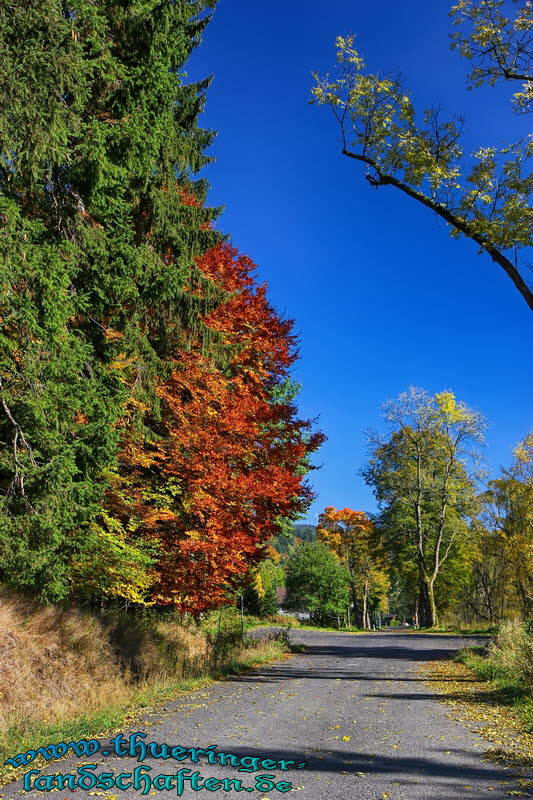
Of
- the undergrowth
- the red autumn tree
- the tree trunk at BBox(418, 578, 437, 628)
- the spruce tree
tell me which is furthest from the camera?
the tree trunk at BBox(418, 578, 437, 628)

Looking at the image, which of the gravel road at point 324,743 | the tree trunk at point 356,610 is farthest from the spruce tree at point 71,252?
the tree trunk at point 356,610

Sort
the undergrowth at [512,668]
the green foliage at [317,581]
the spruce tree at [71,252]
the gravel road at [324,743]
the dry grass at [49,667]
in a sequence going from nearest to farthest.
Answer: the gravel road at [324,743]
the dry grass at [49,667]
the spruce tree at [71,252]
the undergrowth at [512,668]
the green foliage at [317,581]

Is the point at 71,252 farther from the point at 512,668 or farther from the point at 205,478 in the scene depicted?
the point at 512,668

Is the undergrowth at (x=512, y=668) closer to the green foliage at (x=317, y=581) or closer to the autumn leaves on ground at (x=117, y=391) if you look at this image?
the autumn leaves on ground at (x=117, y=391)

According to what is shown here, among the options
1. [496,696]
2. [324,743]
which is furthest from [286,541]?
[324,743]

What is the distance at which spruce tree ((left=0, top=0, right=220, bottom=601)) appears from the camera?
23.0 ft

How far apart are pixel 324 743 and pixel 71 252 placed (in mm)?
7678

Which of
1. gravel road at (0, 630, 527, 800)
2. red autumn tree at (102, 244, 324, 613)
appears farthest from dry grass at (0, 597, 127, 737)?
red autumn tree at (102, 244, 324, 613)

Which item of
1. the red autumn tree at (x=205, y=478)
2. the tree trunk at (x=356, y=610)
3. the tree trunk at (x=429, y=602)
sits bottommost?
the tree trunk at (x=356, y=610)

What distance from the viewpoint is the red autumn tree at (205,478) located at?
11.2 meters

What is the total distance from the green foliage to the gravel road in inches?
1313

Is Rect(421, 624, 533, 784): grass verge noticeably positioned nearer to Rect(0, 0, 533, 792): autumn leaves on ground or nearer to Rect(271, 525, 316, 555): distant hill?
Rect(0, 0, 533, 792): autumn leaves on ground

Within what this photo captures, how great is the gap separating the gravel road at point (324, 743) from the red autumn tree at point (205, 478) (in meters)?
2.50

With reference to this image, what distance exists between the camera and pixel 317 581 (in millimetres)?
43219
